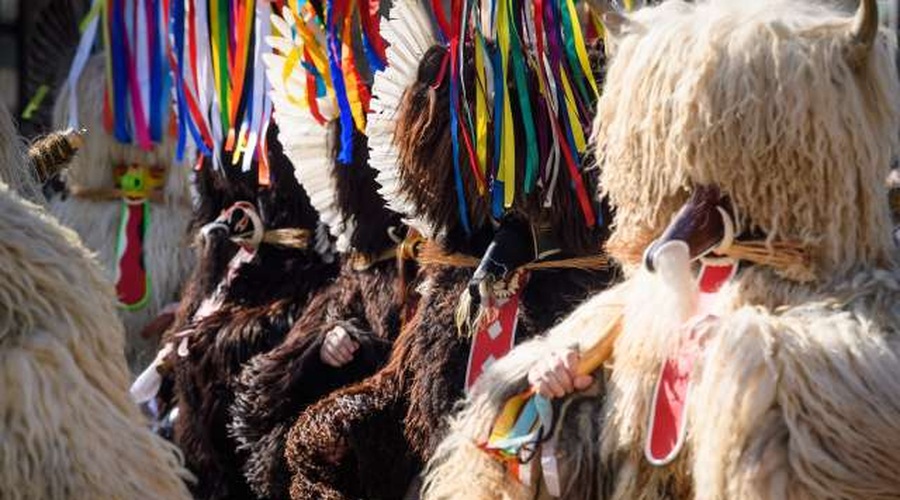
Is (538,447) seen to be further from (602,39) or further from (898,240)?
(602,39)

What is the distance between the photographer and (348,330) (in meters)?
4.18

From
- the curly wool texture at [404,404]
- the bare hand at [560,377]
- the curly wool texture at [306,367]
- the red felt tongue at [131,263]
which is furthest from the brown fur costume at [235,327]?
the bare hand at [560,377]

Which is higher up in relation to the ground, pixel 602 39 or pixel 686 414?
pixel 602 39

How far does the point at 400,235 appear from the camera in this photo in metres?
4.18

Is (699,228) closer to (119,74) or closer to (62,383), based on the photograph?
(62,383)

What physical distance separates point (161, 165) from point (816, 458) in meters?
3.51

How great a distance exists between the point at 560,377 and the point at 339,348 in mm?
1362

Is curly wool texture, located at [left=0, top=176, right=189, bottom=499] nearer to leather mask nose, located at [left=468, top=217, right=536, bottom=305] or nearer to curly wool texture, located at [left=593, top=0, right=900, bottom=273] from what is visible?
curly wool texture, located at [left=593, top=0, right=900, bottom=273]

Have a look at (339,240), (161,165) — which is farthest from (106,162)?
(339,240)

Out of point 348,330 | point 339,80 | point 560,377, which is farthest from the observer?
point 348,330

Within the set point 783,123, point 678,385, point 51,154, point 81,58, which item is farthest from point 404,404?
point 81,58

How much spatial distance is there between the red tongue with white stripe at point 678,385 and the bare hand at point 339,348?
152 centimetres

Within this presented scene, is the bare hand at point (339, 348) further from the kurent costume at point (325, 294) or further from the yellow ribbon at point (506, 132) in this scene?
the yellow ribbon at point (506, 132)

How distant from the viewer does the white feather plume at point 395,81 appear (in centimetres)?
370
